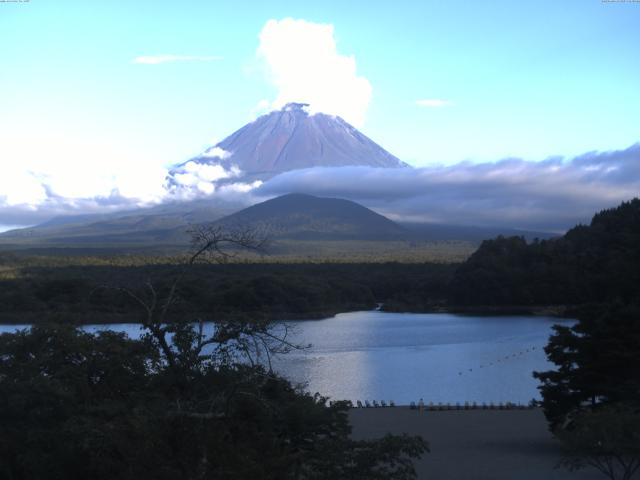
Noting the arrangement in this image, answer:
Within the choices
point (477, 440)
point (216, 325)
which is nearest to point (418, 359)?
point (477, 440)

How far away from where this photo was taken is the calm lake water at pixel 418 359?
18.3m

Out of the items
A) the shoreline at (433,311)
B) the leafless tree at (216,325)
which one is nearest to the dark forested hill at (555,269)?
the shoreline at (433,311)

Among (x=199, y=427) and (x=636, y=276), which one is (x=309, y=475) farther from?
(x=636, y=276)

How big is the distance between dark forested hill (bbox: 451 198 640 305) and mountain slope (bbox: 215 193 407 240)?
48.2m

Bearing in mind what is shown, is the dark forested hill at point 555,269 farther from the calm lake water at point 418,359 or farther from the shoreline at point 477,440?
the shoreline at point 477,440

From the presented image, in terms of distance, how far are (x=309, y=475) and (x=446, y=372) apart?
16044 mm

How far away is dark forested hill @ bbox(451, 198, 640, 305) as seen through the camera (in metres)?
38.7

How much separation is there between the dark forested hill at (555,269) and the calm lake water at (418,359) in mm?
4482

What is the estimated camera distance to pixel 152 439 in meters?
4.64

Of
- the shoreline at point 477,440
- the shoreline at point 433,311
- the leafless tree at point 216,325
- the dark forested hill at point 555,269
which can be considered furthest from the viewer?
the dark forested hill at point 555,269

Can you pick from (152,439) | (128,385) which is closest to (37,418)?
(128,385)

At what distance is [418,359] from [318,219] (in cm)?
7974

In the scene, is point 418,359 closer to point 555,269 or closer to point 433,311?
point 433,311

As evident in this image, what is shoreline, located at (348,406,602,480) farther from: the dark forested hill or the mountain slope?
the mountain slope
